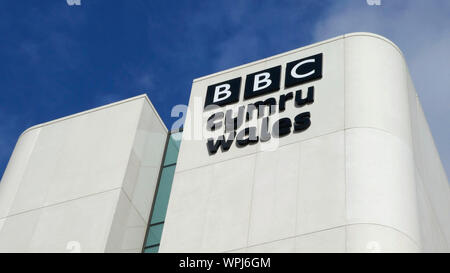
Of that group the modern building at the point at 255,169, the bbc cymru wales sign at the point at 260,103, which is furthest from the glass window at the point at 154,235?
the bbc cymru wales sign at the point at 260,103

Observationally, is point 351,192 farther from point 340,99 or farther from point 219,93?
point 219,93

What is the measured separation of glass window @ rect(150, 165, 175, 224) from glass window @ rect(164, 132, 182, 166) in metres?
0.35

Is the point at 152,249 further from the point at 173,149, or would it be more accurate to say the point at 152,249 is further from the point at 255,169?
the point at 173,149

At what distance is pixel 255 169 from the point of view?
25.0 meters

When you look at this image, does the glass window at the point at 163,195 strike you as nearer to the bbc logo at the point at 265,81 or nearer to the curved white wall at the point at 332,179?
the curved white wall at the point at 332,179

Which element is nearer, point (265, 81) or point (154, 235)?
point (154, 235)

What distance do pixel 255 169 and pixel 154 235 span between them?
14.5 ft

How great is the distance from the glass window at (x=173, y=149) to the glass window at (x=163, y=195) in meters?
0.35

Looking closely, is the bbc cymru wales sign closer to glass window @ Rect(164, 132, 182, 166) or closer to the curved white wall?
the curved white wall

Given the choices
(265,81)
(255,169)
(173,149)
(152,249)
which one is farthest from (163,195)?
(265,81)

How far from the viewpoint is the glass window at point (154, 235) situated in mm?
26500

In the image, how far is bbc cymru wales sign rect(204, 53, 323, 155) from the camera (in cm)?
2602

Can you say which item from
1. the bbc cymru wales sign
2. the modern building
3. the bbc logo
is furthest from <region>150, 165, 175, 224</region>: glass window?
the bbc logo

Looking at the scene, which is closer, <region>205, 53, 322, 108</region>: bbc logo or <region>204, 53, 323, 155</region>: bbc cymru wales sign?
<region>204, 53, 323, 155</region>: bbc cymru wales sign
